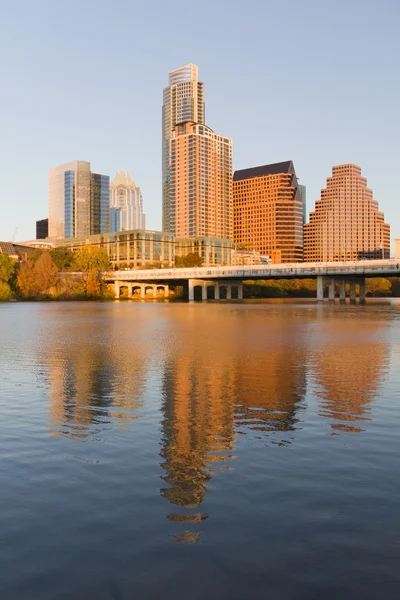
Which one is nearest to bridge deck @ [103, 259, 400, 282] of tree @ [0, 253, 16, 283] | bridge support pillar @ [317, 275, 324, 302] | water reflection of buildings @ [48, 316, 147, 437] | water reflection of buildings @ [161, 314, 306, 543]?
bridge support pillar @ [317, 275, 324, 302]

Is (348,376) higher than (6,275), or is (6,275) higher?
(6,275)

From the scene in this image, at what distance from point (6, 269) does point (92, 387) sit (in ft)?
557

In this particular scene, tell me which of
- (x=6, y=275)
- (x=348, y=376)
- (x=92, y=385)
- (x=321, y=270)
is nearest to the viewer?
(x=92, y=385)

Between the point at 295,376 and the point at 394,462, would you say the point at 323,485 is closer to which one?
the point at 394,462

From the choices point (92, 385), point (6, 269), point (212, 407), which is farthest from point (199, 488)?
point (6, 269)

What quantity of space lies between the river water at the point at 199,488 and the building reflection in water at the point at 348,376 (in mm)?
185

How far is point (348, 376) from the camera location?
1165 inches

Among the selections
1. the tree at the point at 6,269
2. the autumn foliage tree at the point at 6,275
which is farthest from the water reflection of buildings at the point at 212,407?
the tree at the point at 6,269

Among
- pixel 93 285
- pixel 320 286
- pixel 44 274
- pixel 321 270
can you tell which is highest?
pixel 321 270

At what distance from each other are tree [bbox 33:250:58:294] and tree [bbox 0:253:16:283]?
8.92m

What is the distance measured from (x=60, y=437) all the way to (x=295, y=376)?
1540 cm

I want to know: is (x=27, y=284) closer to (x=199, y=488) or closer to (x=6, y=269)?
(x=6, y=269)

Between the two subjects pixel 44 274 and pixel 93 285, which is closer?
pixel 44 274

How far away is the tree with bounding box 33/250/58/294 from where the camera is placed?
7229 inches
